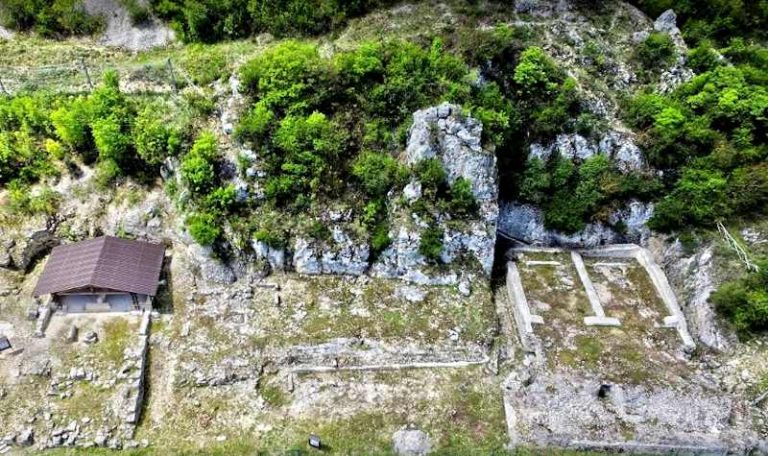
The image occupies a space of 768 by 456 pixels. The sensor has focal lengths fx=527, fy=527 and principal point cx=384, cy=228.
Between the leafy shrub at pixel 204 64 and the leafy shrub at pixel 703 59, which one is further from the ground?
the leafy shrub at pixel 204 64

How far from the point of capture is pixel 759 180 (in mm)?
27125

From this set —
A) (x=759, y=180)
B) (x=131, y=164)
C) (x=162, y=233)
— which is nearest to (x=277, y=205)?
(x=162, y=233)

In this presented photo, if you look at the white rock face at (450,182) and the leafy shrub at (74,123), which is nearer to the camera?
the white rock face at (450,182)

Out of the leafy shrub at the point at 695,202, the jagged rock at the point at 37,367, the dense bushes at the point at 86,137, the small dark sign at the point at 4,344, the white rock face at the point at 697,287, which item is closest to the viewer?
the jagged rock at the point at 37,367

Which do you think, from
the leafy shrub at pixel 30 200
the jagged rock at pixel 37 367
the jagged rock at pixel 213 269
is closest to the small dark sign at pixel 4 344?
the jagged rock at pixel 37 367

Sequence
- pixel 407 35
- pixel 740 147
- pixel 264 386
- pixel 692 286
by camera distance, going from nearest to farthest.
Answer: pixel 264 386 → pixel 692 286 → pixel 740 147 → pixel 407 35

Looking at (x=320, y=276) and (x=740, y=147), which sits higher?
(x=740, y=147)

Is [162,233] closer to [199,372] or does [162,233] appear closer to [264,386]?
[199,372]

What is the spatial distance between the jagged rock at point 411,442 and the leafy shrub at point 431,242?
846 centimetres

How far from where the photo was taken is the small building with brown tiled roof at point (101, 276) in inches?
936

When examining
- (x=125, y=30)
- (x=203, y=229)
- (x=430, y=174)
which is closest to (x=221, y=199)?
(x=203, y=229)

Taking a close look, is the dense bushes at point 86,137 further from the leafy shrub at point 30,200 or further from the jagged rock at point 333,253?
the jagged rock at point 333,253

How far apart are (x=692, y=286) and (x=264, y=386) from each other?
2148 centimetres

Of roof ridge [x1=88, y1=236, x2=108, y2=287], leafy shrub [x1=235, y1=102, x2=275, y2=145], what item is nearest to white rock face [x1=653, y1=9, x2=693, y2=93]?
leafy shrub [x1=235, y1=102, x2=275, y2=145]
